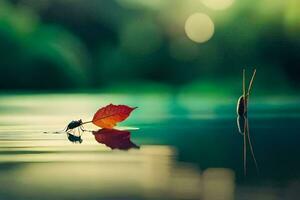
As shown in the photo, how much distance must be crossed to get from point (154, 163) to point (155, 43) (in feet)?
51.9

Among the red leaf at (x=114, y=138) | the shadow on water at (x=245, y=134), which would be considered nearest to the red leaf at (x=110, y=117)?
the red leaf at (x=114, y=138)

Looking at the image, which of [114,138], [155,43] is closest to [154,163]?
[114,138]

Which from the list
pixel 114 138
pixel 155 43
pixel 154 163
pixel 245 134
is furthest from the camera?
pixel 155 43

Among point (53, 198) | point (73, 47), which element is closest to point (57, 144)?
point (53, 198)

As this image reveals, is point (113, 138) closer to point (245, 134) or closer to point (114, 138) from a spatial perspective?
point (114, 138)

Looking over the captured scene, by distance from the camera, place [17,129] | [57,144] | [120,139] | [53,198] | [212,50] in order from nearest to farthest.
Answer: [53,198], [57,144], [120,139], [17,129], [212,50]

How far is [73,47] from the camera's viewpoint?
18.4 metres

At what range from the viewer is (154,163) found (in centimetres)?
377

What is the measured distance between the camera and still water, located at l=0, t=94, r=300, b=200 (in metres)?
2.84

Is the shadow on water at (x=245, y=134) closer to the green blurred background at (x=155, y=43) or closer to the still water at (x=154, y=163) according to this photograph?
the still water at (x=154, y=163)

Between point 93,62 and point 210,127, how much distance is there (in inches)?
523

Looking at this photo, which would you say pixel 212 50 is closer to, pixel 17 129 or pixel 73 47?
pixel 73 47

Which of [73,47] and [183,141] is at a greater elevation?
[73,47]

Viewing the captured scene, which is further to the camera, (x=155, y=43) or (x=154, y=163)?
(x=155, y=43)
